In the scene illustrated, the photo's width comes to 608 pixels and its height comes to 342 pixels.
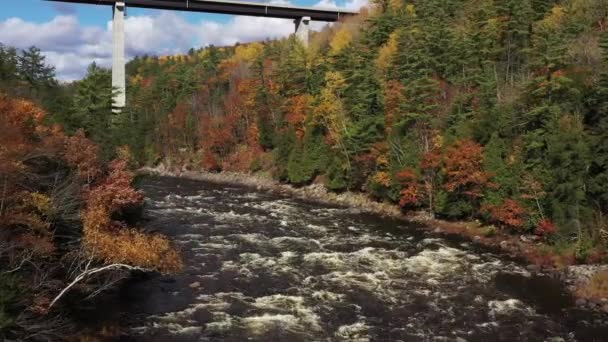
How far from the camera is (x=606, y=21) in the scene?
1930 inches

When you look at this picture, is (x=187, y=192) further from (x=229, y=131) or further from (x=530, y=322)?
(x=530, y=322)

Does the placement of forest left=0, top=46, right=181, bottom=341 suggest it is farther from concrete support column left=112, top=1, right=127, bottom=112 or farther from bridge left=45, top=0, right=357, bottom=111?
concrete support column left=112, top=1, right=127, bottom=112

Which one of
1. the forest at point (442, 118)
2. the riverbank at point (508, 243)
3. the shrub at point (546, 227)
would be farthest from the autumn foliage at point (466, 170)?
the shrub at point (546, 227)

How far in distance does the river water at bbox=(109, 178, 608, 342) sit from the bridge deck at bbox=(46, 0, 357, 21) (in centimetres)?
4977

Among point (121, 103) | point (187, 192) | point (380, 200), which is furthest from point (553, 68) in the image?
point (121, 103)

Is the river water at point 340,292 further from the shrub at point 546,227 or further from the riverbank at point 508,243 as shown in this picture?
the shrub at point 546,227

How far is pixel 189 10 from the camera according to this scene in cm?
8300

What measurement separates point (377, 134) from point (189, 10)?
45.3 metres

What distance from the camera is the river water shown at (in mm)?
21406

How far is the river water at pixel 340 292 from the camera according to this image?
2141 centimetres

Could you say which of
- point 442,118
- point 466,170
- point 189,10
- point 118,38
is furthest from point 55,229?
point 189,10

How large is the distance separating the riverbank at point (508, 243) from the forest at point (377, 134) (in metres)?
0.86

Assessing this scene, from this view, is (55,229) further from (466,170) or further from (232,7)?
(232,7)

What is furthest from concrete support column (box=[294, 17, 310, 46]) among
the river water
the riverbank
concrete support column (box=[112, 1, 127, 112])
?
the river water
